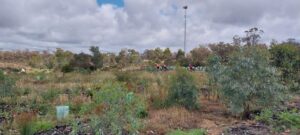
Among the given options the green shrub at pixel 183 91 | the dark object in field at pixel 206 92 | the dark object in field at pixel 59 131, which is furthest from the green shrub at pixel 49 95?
the dark object in field at pixel 206 92

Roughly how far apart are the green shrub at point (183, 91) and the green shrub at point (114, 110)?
453cm

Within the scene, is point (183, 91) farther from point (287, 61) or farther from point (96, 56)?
point (96, 56)

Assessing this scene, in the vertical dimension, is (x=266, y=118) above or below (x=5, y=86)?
below

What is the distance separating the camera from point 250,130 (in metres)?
8.76

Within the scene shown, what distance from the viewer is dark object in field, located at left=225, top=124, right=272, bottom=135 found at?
333 inches

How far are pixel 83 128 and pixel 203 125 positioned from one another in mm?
3123

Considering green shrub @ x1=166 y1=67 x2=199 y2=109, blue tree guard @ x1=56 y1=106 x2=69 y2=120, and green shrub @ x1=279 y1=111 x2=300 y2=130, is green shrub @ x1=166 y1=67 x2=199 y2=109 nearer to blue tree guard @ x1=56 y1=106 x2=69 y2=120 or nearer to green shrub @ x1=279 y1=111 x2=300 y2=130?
blue tree guard @ x1=56 y1=106 x2=69 y2=120

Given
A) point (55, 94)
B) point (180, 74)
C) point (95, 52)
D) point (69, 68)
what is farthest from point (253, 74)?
point (95, 52)

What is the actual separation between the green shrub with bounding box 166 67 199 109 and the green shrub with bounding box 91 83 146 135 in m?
4.53

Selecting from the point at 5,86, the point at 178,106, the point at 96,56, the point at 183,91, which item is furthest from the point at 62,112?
the point at 96,56

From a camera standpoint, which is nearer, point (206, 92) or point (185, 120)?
point (185, 120)

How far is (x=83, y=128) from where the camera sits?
304 inches

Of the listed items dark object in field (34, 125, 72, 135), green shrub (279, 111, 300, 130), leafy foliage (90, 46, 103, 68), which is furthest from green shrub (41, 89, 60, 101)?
leafy foliage (90, 46, 103, 68)

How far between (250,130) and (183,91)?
2.93m
